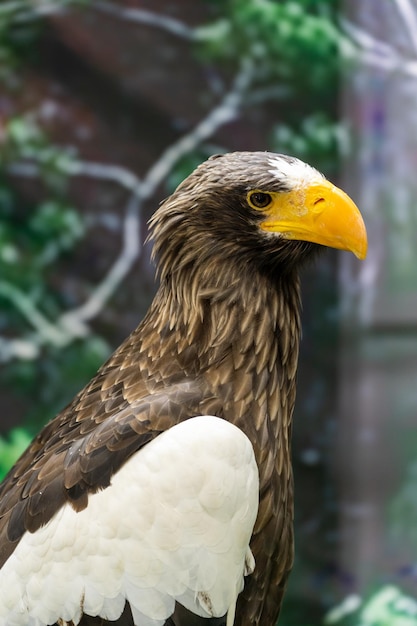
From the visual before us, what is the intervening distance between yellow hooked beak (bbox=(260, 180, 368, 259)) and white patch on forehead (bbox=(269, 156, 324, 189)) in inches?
0.4

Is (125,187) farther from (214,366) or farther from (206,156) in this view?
(214,366)

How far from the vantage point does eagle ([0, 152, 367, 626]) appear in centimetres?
116

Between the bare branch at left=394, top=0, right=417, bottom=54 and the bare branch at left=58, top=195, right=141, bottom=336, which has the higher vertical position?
the bare branch at left=394, top=0, right=417, bottom=54

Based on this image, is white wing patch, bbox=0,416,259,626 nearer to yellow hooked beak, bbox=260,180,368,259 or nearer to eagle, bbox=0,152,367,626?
eagle, bbox=0,152,367,626

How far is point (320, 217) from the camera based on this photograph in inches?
48.4

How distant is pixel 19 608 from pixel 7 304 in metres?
1.65

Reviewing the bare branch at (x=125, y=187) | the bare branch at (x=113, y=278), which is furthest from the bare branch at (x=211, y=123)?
the bare branch at (x=113, y=278)

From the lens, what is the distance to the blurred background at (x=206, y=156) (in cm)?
267

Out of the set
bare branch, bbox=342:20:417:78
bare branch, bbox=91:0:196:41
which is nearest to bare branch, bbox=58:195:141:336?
bare branch, bbox=91:0:196:41

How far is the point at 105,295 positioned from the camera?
2.74m

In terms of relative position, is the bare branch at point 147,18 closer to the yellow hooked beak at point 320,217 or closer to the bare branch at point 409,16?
the bare branch at point 409,16

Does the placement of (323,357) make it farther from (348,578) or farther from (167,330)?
(167,330)

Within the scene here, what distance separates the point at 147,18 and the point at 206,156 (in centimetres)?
53

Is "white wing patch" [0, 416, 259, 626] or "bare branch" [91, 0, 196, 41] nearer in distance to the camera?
"white wing patch" [0, 416, 259, 626]
